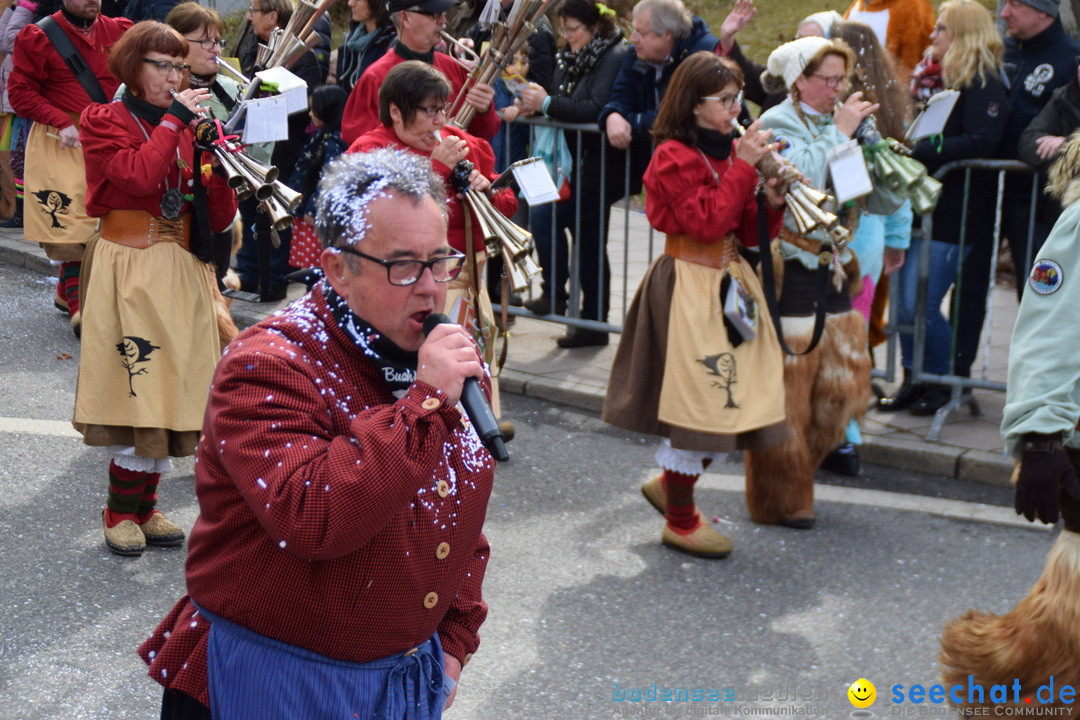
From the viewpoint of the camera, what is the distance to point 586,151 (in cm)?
780

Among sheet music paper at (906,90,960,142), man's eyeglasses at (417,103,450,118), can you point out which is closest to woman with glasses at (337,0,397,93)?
man's eyeglasses at (417,103,450,118)

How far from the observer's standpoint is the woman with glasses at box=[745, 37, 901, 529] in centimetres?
516

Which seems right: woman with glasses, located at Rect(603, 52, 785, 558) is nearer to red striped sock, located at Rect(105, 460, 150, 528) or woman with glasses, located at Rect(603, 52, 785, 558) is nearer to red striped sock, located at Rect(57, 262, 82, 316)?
red striped sock, located at Rect(105, 460, 150, 528)

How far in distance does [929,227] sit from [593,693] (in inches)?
138

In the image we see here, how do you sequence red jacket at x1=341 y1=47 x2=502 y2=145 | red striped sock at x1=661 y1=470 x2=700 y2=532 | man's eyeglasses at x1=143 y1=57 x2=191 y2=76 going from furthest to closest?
red jacket at x1=341 y1=47 x2=502 y2=145 → red striped sock at x1=661 y1=470 x2=700 y2=532 → man's eyeglasses at x1=143 y1=57 x2=191 y2=76

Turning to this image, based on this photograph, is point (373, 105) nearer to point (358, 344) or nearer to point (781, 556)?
point (781, 556)

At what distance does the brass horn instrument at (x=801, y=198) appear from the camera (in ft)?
15.1

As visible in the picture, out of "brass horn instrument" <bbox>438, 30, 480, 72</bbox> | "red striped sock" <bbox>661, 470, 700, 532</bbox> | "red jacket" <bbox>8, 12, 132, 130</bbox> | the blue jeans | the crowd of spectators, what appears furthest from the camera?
"red jacket" <bbox>8, 12, 132, 130</bbox>

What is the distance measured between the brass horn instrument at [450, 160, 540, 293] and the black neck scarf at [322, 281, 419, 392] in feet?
8.11

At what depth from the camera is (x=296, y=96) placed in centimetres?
521

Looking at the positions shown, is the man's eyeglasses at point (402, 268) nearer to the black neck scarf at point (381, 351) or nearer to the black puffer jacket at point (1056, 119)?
the black neck scarf at point (381, 351)

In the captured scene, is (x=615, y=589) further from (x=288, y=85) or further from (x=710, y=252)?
(x=288, y=85)

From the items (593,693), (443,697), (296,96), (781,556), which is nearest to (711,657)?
(593,693)

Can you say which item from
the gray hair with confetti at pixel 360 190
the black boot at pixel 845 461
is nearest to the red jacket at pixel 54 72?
the black boot at pixel 845 461
